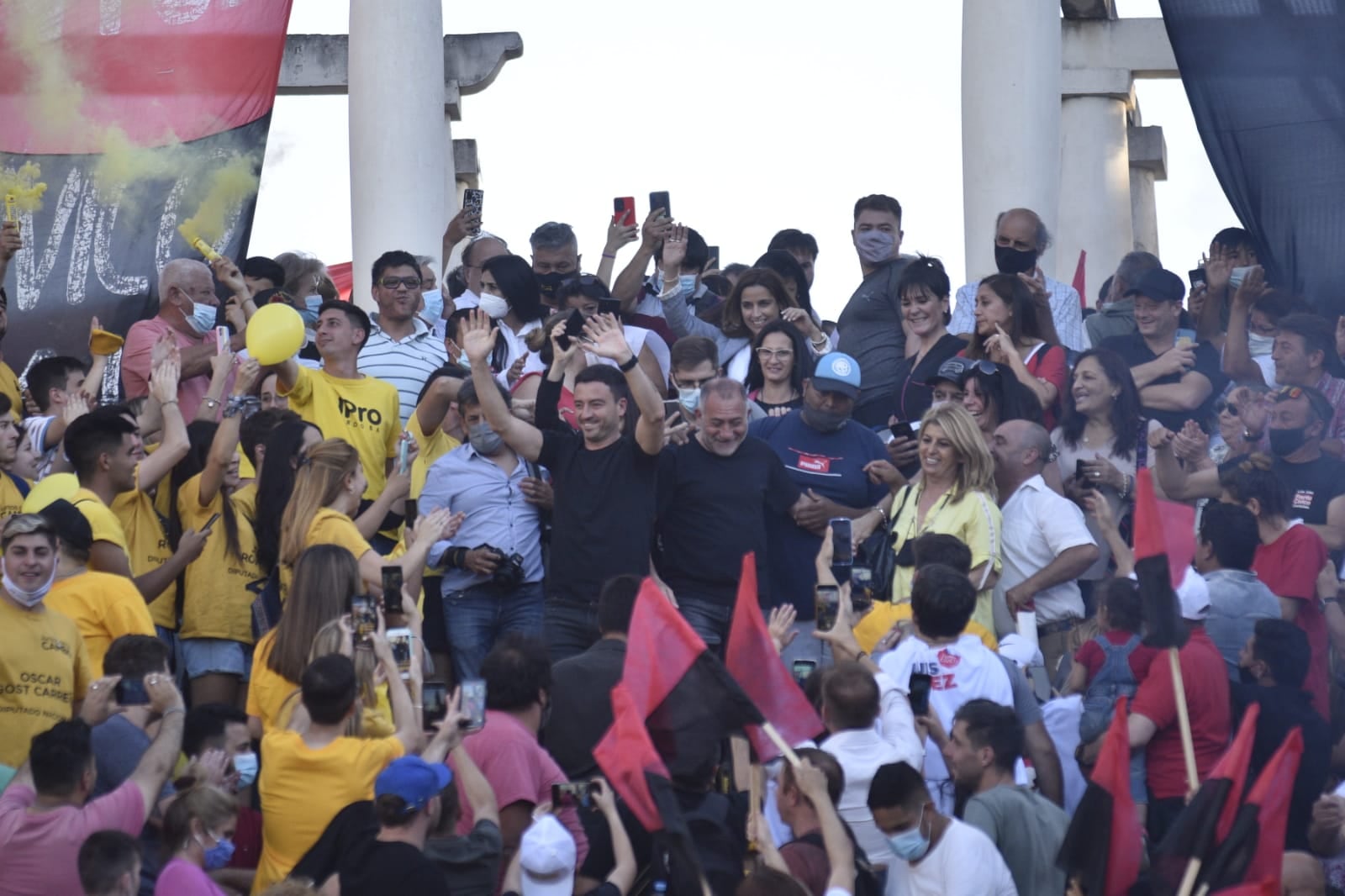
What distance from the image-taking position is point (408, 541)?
→ 9.99 m

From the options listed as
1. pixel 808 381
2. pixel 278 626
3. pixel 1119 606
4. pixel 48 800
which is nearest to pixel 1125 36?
pixel 808 381

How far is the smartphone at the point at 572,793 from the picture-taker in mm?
A: 7676

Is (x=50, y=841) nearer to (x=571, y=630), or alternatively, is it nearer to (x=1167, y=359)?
(x=571, y=630)

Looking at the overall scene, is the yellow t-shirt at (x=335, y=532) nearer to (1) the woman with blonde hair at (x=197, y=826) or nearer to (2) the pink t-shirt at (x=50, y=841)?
(1) the woman with blonde hair at (x=197, y=826)

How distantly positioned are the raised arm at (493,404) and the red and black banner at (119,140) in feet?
11.0

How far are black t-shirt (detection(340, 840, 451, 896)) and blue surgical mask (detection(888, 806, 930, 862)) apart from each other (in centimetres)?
153

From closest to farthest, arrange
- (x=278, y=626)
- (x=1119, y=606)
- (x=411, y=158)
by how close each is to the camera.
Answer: (x=278, y=626) < (x=1119, y=606) < (x=411, y=158)

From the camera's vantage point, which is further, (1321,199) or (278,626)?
(1321,199)

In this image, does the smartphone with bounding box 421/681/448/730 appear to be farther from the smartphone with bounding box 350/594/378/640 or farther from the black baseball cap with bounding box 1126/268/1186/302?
the black baseball cap with bounding box 1126/268/1186/302

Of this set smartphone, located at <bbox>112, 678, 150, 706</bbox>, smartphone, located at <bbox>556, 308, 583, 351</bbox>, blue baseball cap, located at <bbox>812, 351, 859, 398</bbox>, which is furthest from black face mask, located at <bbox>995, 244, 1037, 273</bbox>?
smartphone, located at <bbox>112, 678, 150, 706</bbox>

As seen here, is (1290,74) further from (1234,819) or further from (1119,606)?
(1234,819)

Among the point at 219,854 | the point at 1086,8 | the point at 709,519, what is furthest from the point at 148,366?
the point at 1086,8

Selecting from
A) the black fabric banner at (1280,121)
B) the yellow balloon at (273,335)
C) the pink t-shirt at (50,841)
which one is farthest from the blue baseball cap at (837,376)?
the pink t-shirt at (50,841)

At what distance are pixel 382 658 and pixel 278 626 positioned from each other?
81cm
